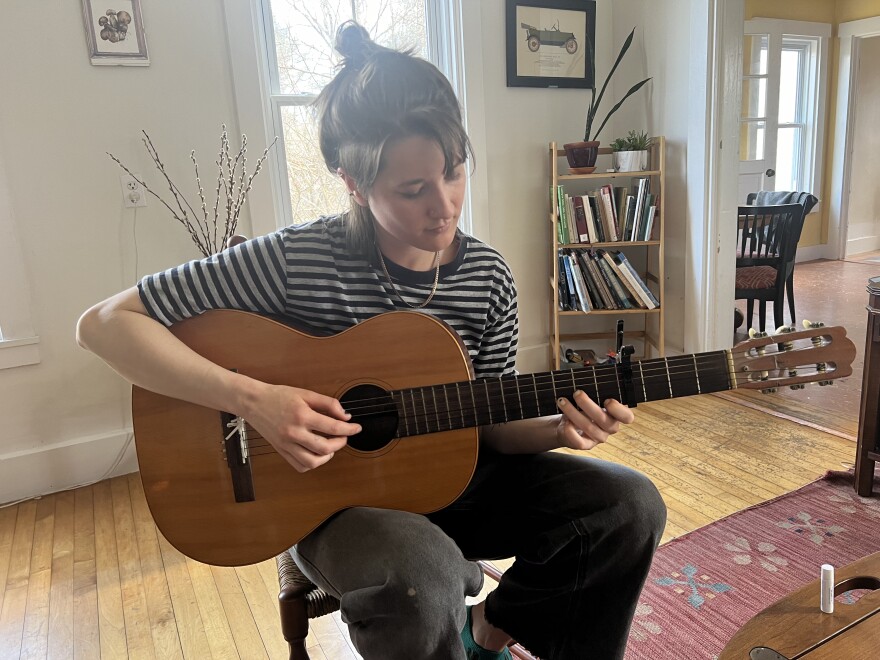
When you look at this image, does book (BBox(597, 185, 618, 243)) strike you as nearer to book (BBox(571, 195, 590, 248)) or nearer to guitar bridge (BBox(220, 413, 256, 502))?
book (BBox(571, 195, 590, 248))

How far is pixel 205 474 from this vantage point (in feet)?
3.42

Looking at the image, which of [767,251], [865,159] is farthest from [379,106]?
[865,159]

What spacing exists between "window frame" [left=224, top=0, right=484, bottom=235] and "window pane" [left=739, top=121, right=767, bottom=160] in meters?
3.74

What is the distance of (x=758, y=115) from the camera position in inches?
220

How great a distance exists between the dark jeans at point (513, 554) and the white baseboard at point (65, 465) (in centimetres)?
167

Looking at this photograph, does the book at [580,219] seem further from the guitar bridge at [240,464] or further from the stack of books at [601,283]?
the guitar bridge at [240,464]

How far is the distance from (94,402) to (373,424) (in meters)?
1.77

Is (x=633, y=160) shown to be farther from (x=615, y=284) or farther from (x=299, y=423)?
(x=299, y=423)

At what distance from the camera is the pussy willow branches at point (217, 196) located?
7.54ft

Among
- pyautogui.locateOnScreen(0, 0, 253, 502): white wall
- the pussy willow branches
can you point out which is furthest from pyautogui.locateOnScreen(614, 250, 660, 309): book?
pyautogui.locateOnScreen(0, 0, 253, 502): white wall

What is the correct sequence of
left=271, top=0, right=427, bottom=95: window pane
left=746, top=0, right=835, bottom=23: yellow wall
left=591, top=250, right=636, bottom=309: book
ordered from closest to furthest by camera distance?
1. left=271, top=0, right=427, bottom=95: window pane
2. left=591, top=250, right=636, bottom=309: book
3. left=746, top=0, right=835, bottom=23: yellow wall

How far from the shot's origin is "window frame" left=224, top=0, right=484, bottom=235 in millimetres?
2395

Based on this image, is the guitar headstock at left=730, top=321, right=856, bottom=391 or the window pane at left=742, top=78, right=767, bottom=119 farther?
the window pane at left=742, top=78, right=767, bottom=119

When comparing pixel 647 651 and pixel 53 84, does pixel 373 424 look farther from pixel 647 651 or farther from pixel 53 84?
pixel 53 84
